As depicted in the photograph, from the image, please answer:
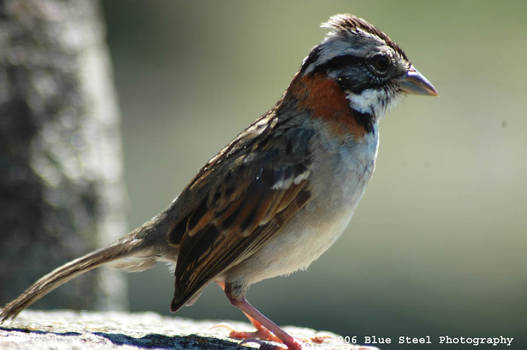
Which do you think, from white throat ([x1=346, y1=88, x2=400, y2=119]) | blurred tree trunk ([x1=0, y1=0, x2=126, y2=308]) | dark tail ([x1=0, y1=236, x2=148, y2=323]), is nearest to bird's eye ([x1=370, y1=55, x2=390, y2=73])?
white throat ([x1=346, y1=88, x2=400, y2=119])

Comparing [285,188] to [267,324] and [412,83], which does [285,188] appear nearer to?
[267,324]

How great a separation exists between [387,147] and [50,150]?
8.11 metres

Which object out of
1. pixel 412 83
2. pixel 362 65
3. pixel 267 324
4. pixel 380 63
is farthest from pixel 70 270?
pixel 412 83

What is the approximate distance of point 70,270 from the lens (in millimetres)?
5688

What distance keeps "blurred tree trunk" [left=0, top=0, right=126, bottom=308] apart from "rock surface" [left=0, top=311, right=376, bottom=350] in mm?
959

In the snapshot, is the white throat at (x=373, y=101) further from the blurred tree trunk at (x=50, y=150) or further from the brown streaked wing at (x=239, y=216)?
the blurred tree trunk at (x=50, y=150)

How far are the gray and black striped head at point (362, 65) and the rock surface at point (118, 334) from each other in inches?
67.3

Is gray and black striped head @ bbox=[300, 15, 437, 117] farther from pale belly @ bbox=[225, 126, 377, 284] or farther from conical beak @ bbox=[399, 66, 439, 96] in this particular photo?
pale belly @ bbox=[225, 126, 377, 284]

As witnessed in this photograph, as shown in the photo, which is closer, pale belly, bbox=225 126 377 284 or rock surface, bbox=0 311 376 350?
rock surface, bbox=0 311 376 350

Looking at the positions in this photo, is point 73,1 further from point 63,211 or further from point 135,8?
point 135,8

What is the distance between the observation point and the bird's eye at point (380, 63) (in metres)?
5.76

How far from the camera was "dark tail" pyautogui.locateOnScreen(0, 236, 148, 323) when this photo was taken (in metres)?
5.52

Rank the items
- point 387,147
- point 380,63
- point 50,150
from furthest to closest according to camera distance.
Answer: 1. point 387,147
2. point 50,150
3. point 380,63

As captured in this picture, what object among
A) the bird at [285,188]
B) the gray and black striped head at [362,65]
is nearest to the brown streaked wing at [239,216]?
the bird at [285,188]
